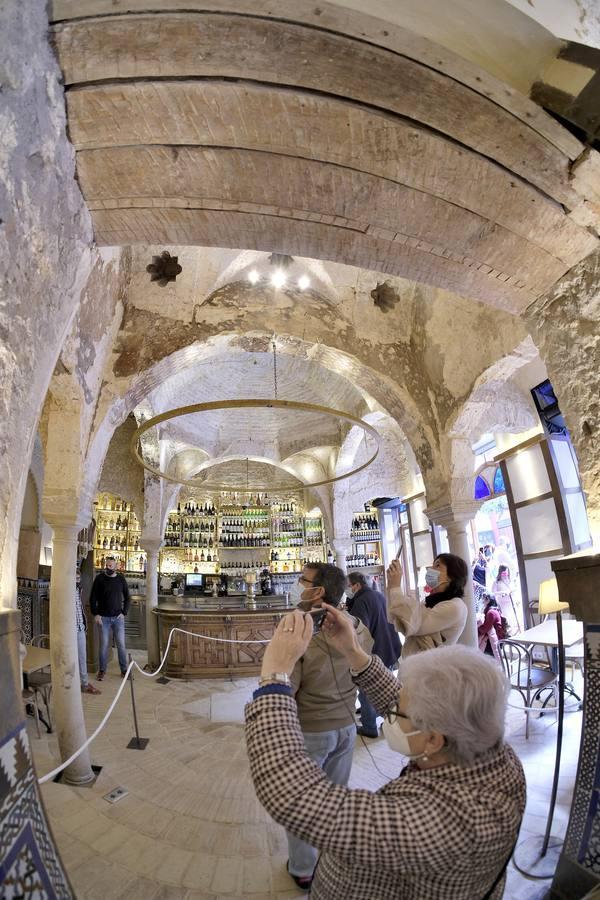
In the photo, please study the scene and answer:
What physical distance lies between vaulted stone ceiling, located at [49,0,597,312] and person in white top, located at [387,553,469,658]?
Answer: 1959 mm

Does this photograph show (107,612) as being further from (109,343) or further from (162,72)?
Answer: (162,72)

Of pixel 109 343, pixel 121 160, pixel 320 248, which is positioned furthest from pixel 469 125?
pixel 109 343

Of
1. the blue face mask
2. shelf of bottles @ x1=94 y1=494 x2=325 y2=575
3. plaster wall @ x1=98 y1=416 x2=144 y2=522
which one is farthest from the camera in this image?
shelf of bottles @ x1=94 y1=494 x2=325 y2=575

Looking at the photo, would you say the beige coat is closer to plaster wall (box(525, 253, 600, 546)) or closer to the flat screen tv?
plaster wall (box(525, 253, 600, 546))

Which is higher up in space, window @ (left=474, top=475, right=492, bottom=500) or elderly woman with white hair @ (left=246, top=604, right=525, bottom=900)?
window @ (left=474, top=475, right=492, bottom=500)

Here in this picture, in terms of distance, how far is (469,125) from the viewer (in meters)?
2.27

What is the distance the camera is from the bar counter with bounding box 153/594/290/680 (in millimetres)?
8555

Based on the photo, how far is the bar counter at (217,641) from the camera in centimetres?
855

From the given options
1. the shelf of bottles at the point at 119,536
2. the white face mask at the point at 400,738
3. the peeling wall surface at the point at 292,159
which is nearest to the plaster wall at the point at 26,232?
the peeling wall surface at the point at 292,159

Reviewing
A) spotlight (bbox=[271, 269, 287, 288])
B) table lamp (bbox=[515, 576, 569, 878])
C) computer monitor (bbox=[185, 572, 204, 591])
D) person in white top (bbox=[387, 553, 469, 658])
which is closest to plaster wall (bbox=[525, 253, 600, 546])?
table lamp (bbox=[515, 576, 569, 878])

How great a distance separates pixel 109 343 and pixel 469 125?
4677mm

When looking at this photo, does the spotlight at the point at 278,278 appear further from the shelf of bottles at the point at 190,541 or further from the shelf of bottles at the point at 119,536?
the shelf of bottles at the point at 190,541

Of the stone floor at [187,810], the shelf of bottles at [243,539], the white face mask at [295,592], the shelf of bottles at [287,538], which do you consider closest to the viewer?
the stone floor at [187,810]

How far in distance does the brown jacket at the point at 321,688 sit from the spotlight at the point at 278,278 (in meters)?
5.05
